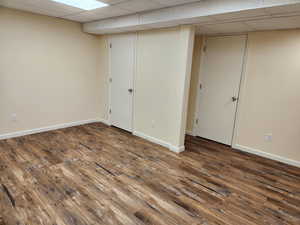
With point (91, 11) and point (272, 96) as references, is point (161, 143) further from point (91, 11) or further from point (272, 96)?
point (91, 11)

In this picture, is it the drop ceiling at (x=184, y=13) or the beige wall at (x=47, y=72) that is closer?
the drop ceiling at (x=184, y=13)

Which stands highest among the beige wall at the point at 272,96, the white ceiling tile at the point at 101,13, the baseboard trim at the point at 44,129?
the white ceiling tile at the point at 101,13

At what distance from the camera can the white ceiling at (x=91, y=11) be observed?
277 centimetres

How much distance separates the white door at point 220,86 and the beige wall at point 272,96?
167 millimetres

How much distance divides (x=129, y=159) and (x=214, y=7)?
2484 mm

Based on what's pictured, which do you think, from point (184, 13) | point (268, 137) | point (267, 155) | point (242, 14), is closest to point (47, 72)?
point (184, 13)

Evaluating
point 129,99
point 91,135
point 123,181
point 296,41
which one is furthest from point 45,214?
point 296,41

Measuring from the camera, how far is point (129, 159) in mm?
3176

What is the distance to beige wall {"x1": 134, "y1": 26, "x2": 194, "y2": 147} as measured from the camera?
10.8ft

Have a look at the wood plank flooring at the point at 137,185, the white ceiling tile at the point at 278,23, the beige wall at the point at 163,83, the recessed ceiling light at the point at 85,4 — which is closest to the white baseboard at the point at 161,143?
the beige wall at the point at 163,83

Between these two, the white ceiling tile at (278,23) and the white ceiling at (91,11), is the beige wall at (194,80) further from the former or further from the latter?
the white ceiling at (91,11)

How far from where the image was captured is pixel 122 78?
441 cm

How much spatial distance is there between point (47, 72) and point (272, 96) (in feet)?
14.0

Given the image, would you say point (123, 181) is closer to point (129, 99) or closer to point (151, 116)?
point (151, 116)
